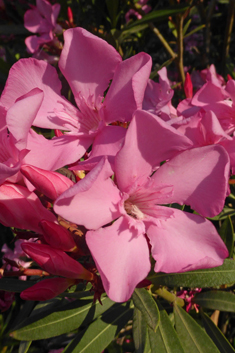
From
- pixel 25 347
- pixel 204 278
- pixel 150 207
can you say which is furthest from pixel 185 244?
pixel 25 347

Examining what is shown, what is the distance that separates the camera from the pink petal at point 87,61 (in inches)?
33.4

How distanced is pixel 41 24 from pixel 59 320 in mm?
1833

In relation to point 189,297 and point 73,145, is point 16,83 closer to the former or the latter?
point 73,145

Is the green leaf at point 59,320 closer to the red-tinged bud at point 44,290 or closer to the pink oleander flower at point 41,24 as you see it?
the red-tinged bud at point 44,290

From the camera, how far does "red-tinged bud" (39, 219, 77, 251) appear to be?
2.25 ft

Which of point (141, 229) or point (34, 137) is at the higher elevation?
point (34, 137)

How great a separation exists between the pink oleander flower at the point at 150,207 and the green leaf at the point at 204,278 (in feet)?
Result: 0.71

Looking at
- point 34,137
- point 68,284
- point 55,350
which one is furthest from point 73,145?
point 55,350

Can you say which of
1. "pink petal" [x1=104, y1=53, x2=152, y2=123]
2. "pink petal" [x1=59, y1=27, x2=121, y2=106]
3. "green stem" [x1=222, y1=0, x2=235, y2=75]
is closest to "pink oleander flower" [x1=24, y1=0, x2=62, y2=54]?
"green stem" [x1=222, y1=0, x2=235, y2=75]

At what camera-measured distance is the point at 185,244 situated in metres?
0.73

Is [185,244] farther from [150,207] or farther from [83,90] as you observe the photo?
[83,90]

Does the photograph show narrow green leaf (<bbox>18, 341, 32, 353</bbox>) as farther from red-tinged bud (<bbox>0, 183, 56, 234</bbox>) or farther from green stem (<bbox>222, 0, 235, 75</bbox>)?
green stem (<bbox>222, 0, 235, 75</bbox>)

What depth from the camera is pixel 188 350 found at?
956 mm

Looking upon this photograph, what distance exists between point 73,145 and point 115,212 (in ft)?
0.78
